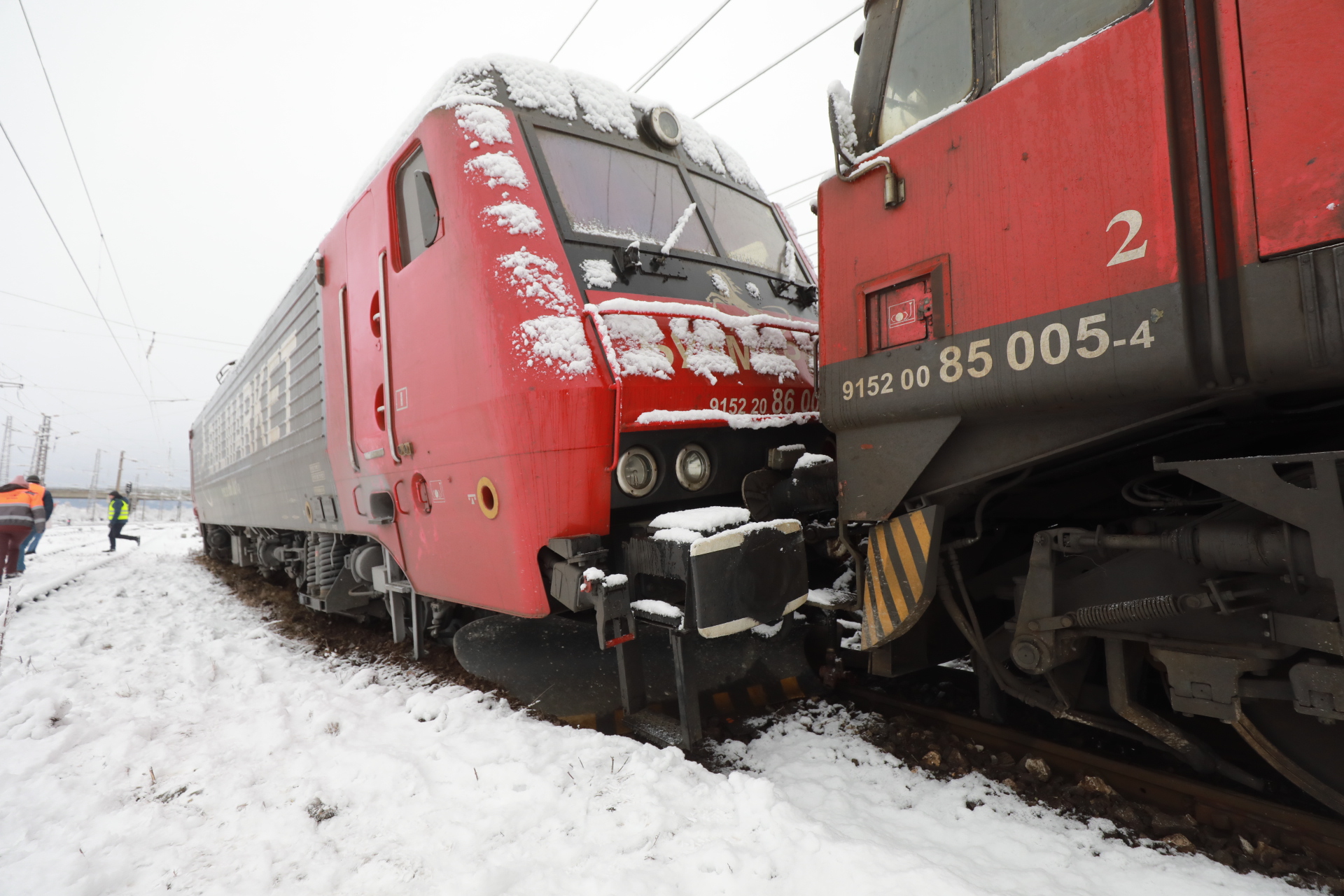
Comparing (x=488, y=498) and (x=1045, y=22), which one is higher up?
(x=1045, y=22)

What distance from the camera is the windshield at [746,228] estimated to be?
12.9 ft

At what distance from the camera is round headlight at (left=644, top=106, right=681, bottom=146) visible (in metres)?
3.71

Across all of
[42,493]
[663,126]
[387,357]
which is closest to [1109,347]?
[663,126]

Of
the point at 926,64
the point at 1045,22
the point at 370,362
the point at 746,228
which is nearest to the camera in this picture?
the point at 1045,22

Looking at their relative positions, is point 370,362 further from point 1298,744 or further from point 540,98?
point 1298,744

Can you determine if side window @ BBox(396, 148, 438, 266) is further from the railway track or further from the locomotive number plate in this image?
the railway track

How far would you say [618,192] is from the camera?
11.3 feet

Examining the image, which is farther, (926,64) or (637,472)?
(637,472)

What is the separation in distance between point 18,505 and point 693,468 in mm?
11127

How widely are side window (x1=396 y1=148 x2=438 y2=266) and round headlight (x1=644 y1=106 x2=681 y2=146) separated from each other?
4.02 feet

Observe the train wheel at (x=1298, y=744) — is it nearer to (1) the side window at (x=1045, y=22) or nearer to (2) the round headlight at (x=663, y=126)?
(1) the side window at (x=1045, y=22)

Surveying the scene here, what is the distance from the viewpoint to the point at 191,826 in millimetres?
2516

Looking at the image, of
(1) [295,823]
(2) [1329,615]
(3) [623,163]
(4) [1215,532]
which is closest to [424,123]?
(3) [623,163]

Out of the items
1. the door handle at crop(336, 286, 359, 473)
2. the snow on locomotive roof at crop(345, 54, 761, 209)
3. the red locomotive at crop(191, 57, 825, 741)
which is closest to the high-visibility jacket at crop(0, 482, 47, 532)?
the red locomotive at crop(191, 57, 825, 741)
